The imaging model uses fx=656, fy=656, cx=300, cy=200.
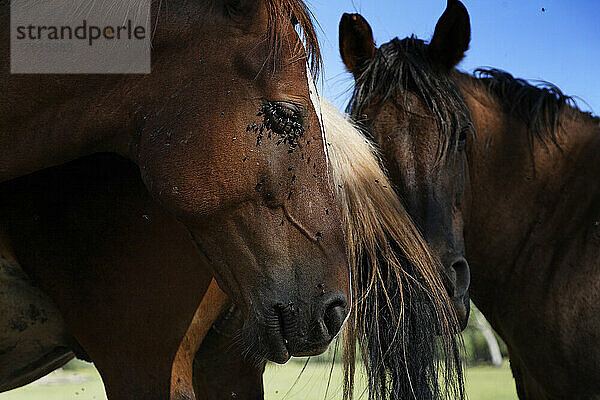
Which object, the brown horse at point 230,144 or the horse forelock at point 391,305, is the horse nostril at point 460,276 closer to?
the horse forelock at point 391,305

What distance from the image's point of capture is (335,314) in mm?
1779

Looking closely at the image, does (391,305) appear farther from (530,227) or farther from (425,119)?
(530,227)

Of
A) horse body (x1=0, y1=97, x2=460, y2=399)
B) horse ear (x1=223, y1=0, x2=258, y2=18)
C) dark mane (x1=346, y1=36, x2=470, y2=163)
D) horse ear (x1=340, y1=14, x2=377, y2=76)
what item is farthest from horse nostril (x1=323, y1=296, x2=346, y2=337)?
horse ear (x1=340, y1=14, x2=377, y2=76)

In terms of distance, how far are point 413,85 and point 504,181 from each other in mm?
859

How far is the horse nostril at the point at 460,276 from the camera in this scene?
9.29 ft

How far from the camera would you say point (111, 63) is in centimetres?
186

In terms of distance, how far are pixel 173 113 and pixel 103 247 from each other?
2.32ft

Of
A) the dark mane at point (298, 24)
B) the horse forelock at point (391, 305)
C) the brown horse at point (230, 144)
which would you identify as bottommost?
the horse forelock at point (391, 305)

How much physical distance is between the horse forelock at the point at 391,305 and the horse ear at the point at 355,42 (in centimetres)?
108

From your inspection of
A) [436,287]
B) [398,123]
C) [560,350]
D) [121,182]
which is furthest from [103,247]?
[560,350]

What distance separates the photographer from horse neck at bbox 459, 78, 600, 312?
355 cm

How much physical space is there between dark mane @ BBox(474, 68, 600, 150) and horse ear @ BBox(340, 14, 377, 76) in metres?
0.80

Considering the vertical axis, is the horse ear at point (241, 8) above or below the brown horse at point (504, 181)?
above

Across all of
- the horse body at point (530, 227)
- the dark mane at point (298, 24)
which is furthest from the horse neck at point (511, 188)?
the dark mane at point (298, 24)
